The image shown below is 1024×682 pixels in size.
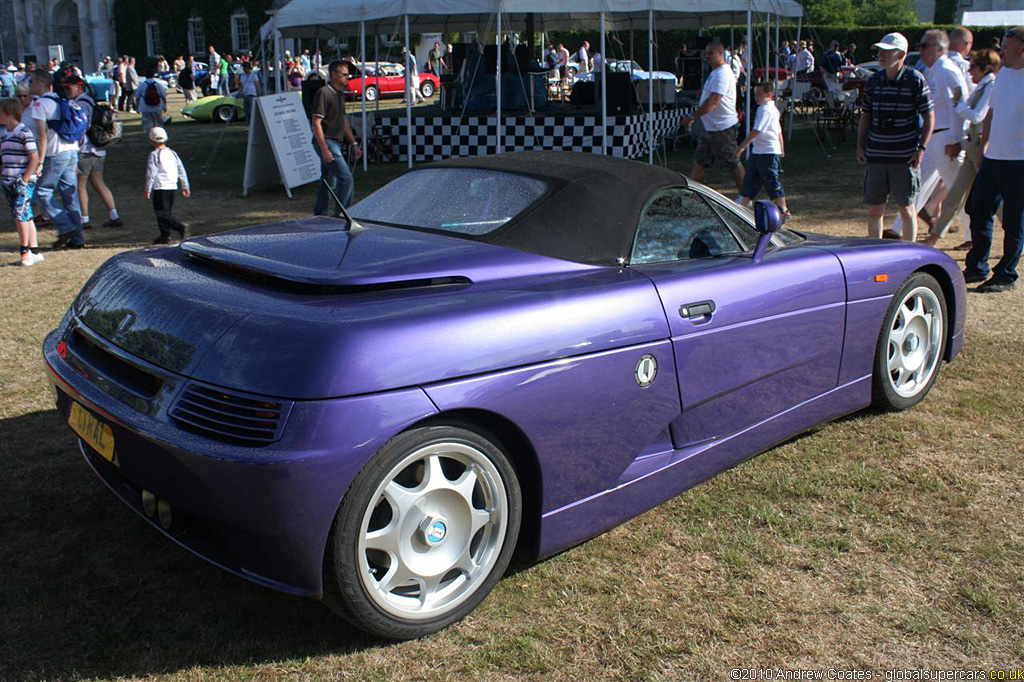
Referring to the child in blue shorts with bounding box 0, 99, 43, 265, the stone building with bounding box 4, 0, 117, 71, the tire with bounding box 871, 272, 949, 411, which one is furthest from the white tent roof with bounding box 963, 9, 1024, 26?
the stone building with bounding box 4, 0, 117, 71

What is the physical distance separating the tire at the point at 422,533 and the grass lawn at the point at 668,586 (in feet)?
0.40

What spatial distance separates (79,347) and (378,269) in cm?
106

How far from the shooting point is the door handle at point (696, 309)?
10.3 ft

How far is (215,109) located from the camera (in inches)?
1001

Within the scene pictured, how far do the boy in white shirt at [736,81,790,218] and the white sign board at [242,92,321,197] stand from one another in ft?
21.1

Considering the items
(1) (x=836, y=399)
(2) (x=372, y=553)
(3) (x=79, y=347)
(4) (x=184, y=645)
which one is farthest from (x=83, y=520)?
(1) (x=836, y=399)

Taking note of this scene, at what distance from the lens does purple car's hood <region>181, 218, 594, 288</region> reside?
2.80m

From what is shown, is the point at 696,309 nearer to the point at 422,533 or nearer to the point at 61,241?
the point at 422,533

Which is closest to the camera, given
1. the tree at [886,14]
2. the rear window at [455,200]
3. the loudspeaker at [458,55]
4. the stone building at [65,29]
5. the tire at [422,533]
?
the tire at [422,533]

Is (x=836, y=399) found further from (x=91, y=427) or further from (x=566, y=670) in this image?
(x=91, y=427)

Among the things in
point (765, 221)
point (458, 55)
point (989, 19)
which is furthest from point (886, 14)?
point (765, 221)

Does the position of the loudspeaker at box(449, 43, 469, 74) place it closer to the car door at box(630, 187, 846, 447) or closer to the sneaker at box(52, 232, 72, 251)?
the sneaker at box(52, 232, 72, 251)

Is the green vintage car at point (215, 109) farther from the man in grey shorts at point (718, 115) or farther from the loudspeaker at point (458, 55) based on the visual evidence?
the man in grey shorts at point (718, 115)

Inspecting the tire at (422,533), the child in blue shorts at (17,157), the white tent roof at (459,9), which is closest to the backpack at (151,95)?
the white tent roof at (459,9)
